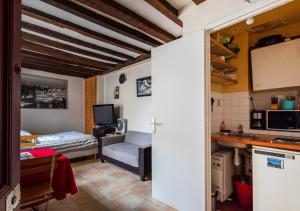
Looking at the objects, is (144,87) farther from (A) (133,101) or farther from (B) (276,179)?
(B) (276,179)

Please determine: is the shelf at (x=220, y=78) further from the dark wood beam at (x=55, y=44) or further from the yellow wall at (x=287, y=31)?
the dark wood beam at (x=55, y=44)

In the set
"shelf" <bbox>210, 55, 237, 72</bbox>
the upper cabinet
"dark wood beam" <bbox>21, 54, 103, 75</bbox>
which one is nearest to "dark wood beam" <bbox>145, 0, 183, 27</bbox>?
"shelf" <bbox>210, 55, 237, 72</bbox>

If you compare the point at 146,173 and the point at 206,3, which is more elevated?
the point at 206,3

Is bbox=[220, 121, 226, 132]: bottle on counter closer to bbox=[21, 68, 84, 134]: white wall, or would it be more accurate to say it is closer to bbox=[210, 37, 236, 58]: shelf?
bbox=[210, 37, 236, 58]: shelf

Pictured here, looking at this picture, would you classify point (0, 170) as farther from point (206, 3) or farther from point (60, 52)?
point (60, 52)

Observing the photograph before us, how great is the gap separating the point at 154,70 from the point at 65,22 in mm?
1383

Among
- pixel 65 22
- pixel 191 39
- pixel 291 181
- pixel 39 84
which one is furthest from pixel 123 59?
pixel 291 181

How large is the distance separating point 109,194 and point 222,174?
1.62 m

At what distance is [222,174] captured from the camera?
214 centimetres

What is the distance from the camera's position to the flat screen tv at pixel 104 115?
4.57 m

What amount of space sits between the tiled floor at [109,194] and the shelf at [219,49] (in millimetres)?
2159

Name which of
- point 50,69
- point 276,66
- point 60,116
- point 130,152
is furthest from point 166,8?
point 60,116

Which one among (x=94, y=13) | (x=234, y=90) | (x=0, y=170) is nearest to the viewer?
(x=0, y=170)

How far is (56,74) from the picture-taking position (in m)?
5.14
